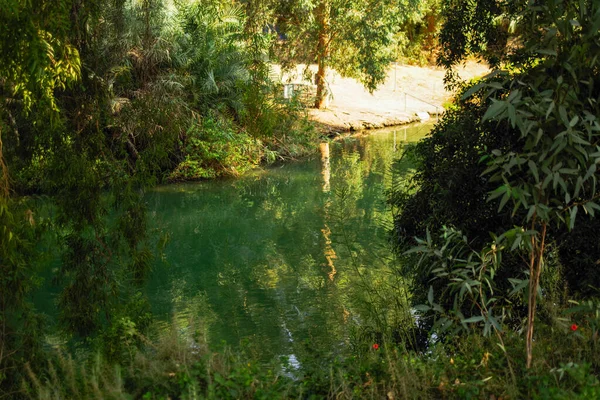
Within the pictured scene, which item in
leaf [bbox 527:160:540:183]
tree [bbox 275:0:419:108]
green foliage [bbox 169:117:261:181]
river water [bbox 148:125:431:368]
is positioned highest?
tree [bbox 275:0:419:108]

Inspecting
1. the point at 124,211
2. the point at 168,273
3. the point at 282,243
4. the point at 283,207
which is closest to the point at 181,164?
the point at 283,207

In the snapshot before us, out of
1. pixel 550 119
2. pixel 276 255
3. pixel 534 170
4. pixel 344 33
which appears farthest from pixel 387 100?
pixel 534 170

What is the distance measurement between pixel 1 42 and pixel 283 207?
36.9 ft

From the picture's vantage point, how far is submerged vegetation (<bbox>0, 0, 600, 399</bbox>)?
374 cm

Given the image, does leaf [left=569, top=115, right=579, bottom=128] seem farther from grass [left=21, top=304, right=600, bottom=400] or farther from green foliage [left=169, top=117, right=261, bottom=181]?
green foliage [left=169, top=117, right=261, bottom=181]

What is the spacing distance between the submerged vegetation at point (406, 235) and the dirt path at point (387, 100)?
15635mm

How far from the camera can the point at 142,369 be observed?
4012mm

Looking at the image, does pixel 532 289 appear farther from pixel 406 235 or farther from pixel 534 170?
pixel 406 235

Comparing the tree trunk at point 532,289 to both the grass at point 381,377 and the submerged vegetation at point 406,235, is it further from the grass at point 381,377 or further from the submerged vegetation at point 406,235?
the grass at point 381,377

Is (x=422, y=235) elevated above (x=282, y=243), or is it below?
above

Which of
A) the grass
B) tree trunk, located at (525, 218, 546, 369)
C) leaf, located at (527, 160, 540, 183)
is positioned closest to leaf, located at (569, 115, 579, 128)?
leaf, located at (527, 160, 540, 183)

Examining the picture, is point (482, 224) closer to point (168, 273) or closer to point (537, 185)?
point (537, 185)

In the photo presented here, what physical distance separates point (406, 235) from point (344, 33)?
17.1m

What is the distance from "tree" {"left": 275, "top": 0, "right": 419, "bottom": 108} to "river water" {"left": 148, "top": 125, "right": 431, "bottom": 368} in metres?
4.15
